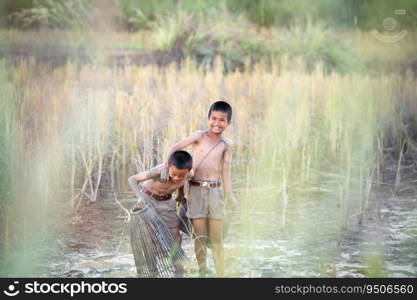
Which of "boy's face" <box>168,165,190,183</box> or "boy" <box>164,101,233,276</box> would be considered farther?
"boy" <box>164,101,233,276</box>

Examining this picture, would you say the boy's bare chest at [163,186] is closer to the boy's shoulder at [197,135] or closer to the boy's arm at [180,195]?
the boy's arm at [180,195]

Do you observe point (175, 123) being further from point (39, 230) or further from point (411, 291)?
point (411, 291)

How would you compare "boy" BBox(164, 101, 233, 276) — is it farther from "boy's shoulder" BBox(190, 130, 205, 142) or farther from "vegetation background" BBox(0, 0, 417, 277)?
"vegetation background" BBox(0, 0, 417, 277)

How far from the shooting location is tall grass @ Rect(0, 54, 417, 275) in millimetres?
4867

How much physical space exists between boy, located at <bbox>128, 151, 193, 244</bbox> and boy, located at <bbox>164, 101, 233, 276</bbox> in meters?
0.08

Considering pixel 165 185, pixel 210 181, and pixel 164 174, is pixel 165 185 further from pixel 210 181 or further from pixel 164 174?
pixel 210 181

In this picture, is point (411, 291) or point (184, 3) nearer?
point (411, 291)

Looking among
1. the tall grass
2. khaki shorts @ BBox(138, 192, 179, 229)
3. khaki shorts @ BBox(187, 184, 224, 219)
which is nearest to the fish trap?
khaki shorts @ BBox(138, 192, 179, 229)

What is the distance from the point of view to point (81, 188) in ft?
16.2

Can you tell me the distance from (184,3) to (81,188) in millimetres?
3408

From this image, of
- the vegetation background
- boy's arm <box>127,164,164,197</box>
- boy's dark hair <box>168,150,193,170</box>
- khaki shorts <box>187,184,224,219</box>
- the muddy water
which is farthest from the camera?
the vegetation background

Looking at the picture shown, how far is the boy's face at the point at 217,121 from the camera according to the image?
349 centimetres

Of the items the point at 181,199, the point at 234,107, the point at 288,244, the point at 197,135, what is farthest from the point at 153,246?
the point at 234,107

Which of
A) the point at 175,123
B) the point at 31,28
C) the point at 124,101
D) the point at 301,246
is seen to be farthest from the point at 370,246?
the point at 31,28
